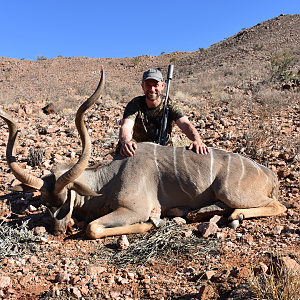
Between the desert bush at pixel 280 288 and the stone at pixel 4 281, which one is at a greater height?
the desert bush at pixel 280 288

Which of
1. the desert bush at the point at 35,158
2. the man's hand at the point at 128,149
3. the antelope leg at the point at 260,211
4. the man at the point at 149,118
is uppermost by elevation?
the man at the point at 149,118

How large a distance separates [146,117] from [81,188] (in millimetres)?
2113

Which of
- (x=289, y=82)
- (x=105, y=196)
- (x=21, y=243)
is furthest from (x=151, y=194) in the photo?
(x=289, y=82)

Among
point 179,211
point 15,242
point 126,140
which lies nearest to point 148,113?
point 126,140

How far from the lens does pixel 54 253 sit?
3.40 meters

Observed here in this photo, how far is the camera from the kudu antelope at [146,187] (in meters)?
3.77

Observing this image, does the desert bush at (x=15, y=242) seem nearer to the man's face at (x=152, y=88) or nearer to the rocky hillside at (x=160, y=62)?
the man's face at (x=152, y=88)

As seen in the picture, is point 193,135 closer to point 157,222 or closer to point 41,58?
point 157,222

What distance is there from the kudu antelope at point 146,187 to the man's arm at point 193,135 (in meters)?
0.10

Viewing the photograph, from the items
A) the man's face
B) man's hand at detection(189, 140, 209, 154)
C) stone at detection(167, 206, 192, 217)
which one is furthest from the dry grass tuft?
the man's face

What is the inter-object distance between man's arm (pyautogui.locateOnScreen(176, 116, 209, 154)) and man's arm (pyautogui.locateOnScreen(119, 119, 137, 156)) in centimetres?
88

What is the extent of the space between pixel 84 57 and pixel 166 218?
36746mm

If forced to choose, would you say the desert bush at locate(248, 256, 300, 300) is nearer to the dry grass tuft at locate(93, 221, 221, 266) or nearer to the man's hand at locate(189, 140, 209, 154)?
the dry grass tuft at locate(93, 221, 221, 266)

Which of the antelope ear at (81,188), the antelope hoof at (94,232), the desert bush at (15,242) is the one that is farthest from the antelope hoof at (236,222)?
the desert bush at (15,242)
